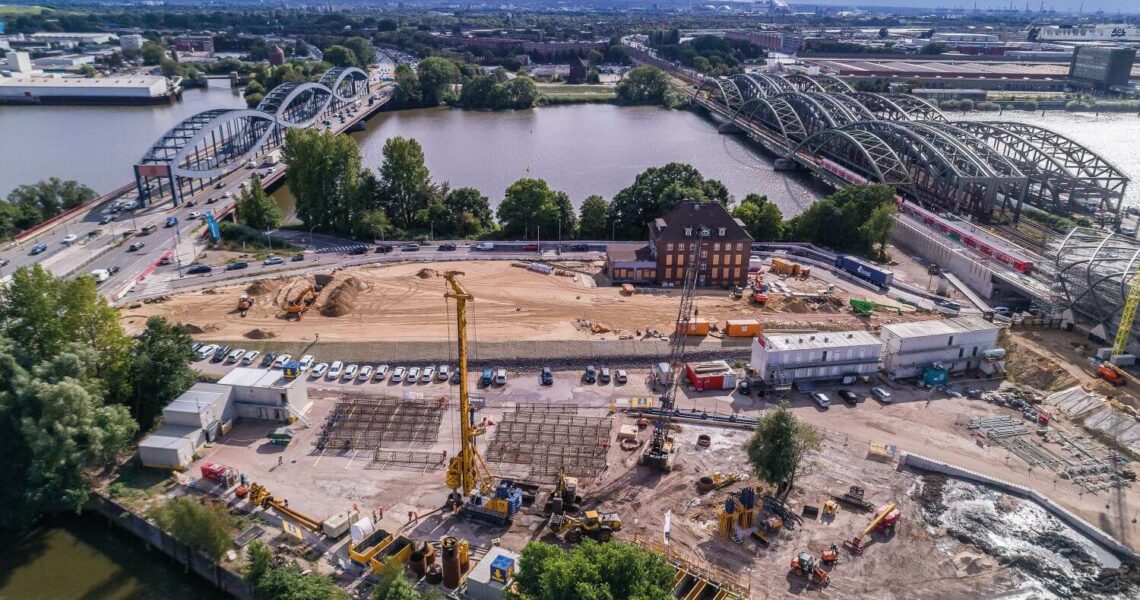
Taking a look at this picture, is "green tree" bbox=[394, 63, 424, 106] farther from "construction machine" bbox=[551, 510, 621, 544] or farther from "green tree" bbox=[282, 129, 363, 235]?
"construction machine" bbox=[551, 510, 621, 544]

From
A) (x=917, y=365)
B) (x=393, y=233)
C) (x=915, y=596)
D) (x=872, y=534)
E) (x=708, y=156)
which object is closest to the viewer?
(x=915, y=596)

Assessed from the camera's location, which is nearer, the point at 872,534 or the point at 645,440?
the point at 872,534

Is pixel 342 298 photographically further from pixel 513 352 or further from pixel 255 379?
pixel 513 352

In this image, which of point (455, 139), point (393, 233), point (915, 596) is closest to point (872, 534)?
point (915, 596)

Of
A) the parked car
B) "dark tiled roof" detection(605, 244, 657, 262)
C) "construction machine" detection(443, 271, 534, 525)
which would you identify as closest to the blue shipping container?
"dark tiled roof" detection(605, 244, 657, 262)

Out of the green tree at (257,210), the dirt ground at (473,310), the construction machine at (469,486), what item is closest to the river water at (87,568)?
the construction machine at (469,486)

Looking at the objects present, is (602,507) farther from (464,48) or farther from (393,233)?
(464,48)
